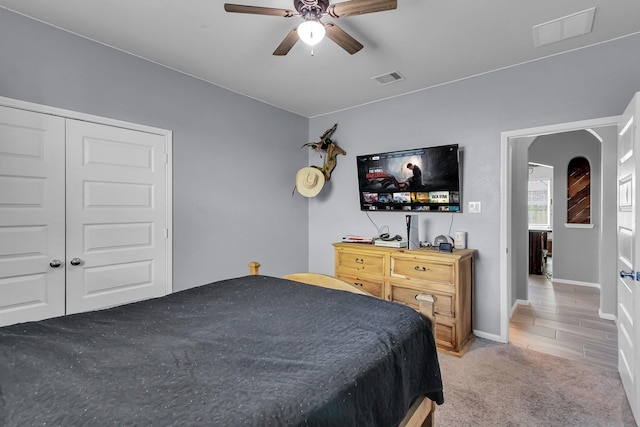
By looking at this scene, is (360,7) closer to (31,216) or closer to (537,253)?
(31,216)

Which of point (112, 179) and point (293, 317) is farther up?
point (112, 179)

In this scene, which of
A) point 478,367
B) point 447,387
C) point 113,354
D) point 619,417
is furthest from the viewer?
point 478,367

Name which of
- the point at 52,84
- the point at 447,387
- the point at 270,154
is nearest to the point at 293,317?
the point at 447,387

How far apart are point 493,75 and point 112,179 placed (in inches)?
145

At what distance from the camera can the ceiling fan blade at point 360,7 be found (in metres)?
1.73

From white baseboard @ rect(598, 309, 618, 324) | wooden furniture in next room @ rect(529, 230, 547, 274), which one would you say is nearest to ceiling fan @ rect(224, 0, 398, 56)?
white baseboard @ rect(598, 309, 618, 324)

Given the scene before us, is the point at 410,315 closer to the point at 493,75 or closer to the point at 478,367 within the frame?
the point at 478,367

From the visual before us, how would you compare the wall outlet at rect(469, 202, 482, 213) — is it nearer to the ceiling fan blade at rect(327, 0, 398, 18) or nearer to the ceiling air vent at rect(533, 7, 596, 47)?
the ceiling air vent at rect(533, 7, 596, 47)

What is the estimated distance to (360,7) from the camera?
1786 millimetres

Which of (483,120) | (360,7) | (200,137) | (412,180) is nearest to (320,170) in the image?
(412,180)

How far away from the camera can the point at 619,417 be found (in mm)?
2004

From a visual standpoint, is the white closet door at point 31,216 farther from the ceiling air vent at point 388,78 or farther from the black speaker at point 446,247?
the black speaker at point 446,247

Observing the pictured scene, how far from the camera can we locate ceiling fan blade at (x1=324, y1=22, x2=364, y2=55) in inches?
77.7

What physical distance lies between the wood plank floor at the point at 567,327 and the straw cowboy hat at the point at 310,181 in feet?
9.02
